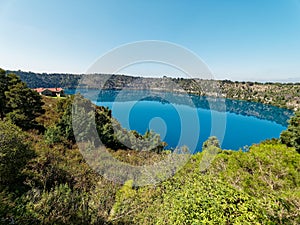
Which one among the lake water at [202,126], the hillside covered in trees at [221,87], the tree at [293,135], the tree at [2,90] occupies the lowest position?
the lake water at [202,126]

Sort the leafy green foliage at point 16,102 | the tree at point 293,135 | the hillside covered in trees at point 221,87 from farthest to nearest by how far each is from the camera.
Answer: the hillside covered in trees at point 221,87 < the tree at point 293,135 < the leafy green foliage at point 16,102

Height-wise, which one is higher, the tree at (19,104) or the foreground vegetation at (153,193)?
the tree at (19,104)

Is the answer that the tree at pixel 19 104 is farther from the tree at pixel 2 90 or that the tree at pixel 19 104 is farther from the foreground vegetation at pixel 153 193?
the foreground vegetation at pixel 153 193

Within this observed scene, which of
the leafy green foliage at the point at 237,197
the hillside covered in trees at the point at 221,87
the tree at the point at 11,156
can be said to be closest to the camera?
the leafy green foliage at the point at 237,197

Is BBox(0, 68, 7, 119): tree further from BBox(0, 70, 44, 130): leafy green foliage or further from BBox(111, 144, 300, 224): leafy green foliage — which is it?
BBox(111, 144, 300, 224): leafy green foliage

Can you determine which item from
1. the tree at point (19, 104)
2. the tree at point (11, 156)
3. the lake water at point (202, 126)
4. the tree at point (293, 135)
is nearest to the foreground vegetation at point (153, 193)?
the tree at point (11, 156)

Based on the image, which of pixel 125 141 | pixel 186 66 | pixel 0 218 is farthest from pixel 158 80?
pixel 0 218

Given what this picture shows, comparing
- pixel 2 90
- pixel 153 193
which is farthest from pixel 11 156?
pixel 2 90

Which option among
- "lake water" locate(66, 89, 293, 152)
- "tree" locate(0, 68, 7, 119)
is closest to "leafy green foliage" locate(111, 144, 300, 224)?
"tree" locate(0, 68, 7, 119)

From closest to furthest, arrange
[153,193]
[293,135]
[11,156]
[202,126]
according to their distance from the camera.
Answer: [11,156], [153,193], [293,135], [202,126]

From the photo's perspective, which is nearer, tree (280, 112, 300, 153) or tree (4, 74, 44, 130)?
tree (4, 74, 44, 130)

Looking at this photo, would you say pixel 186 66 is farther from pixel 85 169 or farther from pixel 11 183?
pixel 11 183

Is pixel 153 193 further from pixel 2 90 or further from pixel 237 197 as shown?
pixel 2 90

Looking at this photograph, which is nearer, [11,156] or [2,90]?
[11,156]
